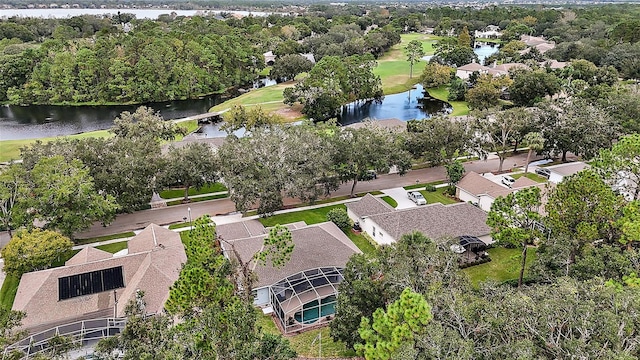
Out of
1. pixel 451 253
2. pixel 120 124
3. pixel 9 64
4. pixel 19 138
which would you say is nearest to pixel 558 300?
pixel 451 253

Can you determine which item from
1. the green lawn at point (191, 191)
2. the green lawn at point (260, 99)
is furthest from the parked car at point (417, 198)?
the green lawn at point (260, 99)

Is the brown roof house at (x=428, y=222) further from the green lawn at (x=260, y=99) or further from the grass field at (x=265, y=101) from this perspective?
the green lawn at (x=260, y=99)

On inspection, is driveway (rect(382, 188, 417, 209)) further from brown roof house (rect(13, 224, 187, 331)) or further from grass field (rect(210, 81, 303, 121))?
grass field (rect(210, 81, 303, 121))

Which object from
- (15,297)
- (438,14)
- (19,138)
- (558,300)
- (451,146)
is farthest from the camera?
(438,14)

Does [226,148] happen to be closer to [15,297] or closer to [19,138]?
[15,297]

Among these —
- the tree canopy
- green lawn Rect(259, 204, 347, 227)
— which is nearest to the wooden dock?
green lawn Rect(259, 204, 347, 227)

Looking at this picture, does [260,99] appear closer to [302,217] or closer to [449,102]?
[449,102]
